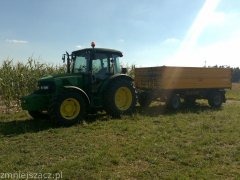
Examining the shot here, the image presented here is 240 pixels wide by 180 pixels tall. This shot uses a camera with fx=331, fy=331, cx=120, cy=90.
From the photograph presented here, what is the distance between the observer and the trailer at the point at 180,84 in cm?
1380

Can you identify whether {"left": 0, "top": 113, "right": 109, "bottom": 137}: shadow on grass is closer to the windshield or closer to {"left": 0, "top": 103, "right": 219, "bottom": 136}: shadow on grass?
{"left": 0, "top": 103, "right": 219, "bottom": 136}: shadow on grass

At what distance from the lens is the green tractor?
9.73 m

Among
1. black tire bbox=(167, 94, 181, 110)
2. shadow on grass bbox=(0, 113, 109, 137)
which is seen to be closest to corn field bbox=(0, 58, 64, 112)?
shadow on grass bbox=(0, 113, 109, 137)

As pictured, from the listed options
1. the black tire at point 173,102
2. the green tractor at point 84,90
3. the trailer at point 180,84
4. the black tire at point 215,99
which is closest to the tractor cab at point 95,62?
the green tractor at point 84,90

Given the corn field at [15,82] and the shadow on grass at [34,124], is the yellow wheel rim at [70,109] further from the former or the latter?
the corn field at [15,82]

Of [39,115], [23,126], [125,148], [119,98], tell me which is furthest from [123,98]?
[125,148]

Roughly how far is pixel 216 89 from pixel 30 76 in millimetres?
8507

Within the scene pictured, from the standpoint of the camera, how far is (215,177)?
5.57 metres

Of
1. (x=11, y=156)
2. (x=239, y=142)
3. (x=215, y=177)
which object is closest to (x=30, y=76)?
(x=11, y=156)

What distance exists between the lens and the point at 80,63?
11.1m

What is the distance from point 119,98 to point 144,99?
274cm

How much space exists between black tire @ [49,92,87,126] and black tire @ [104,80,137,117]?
1169 mm

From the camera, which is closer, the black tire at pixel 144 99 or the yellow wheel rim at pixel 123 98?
the yellow wheel rim at pixel 123 98

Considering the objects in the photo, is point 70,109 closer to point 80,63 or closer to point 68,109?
point 68,109
